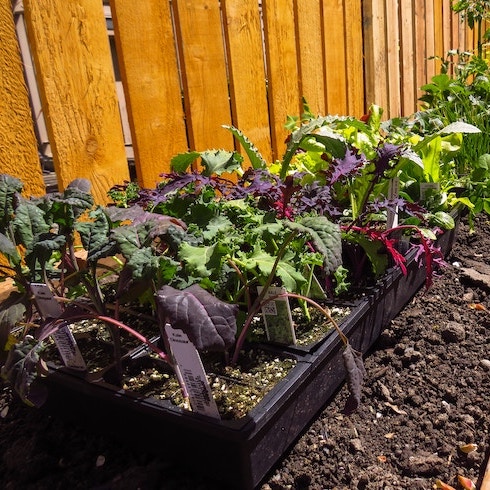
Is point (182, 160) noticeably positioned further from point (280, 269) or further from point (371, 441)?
point (371, 441)

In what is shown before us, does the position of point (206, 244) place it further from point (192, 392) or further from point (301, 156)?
point (301, 156)

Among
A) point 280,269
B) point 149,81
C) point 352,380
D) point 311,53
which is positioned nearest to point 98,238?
Result: point 280,269

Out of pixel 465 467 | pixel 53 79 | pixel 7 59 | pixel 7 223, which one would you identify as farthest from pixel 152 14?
pixel 465 467

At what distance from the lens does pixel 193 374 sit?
1169mm

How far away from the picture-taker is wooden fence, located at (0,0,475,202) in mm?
2010

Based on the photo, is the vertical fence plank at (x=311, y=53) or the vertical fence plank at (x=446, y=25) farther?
the vertical fence plank at (x=446, y=25)

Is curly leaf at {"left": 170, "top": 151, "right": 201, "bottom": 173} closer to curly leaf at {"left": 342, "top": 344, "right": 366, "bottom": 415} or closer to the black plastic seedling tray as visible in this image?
the black plastic seedling tray

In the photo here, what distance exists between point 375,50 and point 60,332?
3575 millimetres

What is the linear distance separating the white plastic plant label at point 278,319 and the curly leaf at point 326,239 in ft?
Result: 0.74

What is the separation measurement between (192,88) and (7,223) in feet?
4.86

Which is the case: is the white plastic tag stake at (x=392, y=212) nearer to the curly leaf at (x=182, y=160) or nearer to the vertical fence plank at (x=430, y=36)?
the curly leaf at (x=182, y=160)

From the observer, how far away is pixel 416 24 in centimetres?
500

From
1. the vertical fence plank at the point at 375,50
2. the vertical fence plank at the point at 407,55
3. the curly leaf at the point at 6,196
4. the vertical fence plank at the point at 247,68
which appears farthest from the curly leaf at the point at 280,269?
the vertical fence plank at the point at 407,55

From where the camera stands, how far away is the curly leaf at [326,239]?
119 cm
